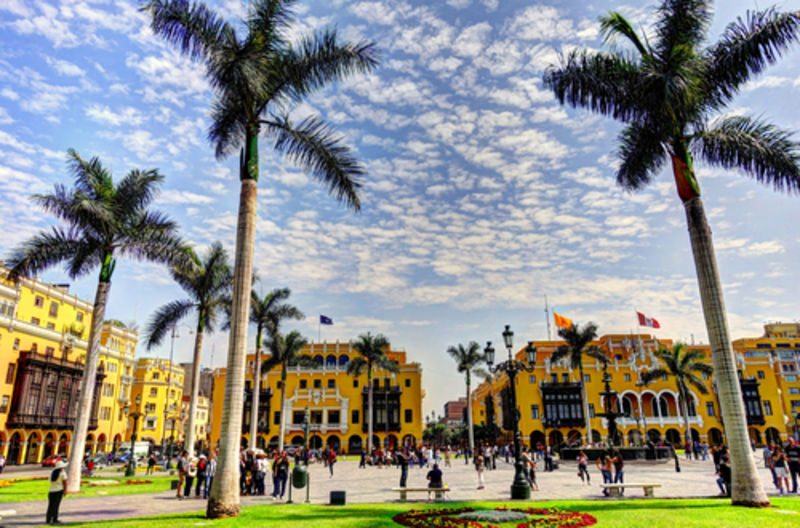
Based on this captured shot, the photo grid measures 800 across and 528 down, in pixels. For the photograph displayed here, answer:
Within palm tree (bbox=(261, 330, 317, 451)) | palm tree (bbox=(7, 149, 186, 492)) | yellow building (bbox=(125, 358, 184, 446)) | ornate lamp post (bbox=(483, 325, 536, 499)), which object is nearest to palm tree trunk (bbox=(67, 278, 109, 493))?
palm tree (bbox=(7, 149, 186, 492))

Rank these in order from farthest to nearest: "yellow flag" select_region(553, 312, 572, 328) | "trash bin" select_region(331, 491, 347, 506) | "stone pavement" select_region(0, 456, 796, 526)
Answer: "yellow flag" select_region(553, 312, 572, 328) < "trash bin" select_region(331, 491, 347, 506) < "stone pavement" select_region(0, 456, 796, 526)

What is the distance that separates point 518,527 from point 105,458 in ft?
145

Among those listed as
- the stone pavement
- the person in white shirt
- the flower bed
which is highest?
the person in white shirt

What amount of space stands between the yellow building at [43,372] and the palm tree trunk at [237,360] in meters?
35.5

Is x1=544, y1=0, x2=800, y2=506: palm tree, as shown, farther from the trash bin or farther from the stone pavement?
the trash bin

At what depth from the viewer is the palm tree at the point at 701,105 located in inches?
505

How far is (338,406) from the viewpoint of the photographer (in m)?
66.6

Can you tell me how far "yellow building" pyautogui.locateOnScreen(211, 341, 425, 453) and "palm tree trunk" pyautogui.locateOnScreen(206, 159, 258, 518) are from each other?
2116 inches

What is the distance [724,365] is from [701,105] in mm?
7460

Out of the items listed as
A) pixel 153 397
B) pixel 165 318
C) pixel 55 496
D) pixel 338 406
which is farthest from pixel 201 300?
pixel 153 397

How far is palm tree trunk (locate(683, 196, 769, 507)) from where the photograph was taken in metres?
12.1

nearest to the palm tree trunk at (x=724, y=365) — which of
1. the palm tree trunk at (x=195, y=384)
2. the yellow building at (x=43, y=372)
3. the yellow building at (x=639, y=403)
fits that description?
the palm tree trunk at (x=195, y=384)

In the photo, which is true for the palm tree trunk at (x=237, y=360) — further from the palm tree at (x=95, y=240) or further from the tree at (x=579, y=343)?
the tree at (x=579, y=343)

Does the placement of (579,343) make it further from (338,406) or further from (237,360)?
(237,360)
